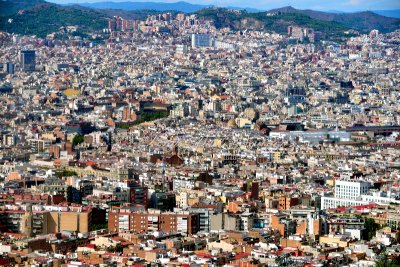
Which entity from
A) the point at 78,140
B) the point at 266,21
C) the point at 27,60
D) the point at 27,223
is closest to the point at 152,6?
the point at 266,21

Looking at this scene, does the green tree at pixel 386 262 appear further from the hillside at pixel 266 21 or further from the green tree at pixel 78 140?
the hillside at pixel 266 21

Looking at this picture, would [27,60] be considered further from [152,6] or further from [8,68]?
[152,6]

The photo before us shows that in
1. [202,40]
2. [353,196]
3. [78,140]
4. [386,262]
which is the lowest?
[202,40]

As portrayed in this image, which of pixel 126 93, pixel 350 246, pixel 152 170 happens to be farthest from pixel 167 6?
pixel 350 246

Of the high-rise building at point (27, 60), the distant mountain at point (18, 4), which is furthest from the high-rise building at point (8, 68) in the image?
the distant mountain at point (18, 4)

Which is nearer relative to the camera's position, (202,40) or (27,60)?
Answer: (27,60)

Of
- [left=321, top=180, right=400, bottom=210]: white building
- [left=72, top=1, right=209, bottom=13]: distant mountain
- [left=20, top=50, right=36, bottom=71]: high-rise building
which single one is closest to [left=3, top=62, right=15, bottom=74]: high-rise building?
[left=20, top=50, right=36, bottom=71]: high-rise building

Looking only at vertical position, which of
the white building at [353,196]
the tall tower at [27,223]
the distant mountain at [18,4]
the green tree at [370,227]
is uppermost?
the green tree at [370,227]

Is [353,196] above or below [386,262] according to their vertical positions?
below

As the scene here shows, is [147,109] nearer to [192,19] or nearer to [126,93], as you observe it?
[126,93]
